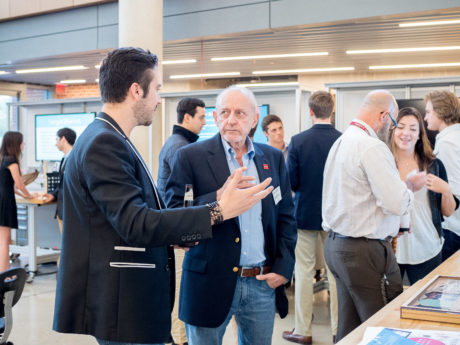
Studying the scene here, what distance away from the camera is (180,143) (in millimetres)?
3805

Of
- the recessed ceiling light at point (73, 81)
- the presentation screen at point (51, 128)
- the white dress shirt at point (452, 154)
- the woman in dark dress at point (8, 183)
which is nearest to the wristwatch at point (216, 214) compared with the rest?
the white dress shirt at point (452, 154)

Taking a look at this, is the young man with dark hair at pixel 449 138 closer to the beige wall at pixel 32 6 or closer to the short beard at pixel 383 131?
the short beard at pixel 383 131

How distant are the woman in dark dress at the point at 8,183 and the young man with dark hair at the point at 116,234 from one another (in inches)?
183

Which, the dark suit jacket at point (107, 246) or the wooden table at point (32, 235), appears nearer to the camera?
the dark suit jacket at point (107, 246)

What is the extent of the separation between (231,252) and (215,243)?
2.9 inches

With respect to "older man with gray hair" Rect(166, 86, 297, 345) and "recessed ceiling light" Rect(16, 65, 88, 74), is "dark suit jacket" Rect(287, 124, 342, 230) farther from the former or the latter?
"recessed ceiling light" Rect(16, 65, 88, 74)

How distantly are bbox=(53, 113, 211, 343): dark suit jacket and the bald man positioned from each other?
3.69ft

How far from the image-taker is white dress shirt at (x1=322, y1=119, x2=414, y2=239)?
2.43m

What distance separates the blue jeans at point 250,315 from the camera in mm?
2207

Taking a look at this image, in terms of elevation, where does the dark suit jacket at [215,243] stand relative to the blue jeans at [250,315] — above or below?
above

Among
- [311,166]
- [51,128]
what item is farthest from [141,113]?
[51,128]

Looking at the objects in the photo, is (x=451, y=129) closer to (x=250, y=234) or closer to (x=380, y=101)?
(x=380, y=101)

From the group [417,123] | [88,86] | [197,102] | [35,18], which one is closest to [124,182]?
[417,123]

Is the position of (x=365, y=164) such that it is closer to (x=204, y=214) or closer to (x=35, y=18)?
(x=204, y=214)
